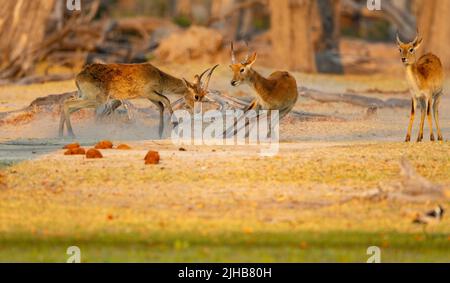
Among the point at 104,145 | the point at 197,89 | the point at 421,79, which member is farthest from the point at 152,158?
the point at 421,79

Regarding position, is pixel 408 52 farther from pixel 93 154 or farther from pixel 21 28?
pixel 21 28

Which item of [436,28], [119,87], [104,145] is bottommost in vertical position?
[104,145]

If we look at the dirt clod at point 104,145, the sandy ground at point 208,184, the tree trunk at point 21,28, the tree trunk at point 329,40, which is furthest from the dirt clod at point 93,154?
the tree trunk at point 329,40

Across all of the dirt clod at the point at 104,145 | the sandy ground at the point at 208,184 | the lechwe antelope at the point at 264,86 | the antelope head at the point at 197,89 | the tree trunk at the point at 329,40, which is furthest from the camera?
the tree trunk at the point at 329,40

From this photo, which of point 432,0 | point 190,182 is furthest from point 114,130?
point 432,0

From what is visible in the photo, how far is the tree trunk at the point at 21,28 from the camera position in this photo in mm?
26094

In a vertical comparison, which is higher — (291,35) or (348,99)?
(291,35)

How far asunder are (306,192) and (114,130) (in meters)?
5.52

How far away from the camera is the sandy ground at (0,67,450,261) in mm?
11406

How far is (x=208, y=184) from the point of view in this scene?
13109mm

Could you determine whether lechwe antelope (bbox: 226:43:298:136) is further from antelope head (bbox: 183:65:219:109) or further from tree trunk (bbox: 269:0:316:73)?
tree trunk (bbox: 269:0:316:73)

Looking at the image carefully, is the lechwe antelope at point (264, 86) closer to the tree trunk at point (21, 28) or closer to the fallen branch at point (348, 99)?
the fallen branch at point (348, 99)

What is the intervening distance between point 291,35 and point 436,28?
11.3 feet

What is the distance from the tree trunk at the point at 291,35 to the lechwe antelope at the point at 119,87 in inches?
499
